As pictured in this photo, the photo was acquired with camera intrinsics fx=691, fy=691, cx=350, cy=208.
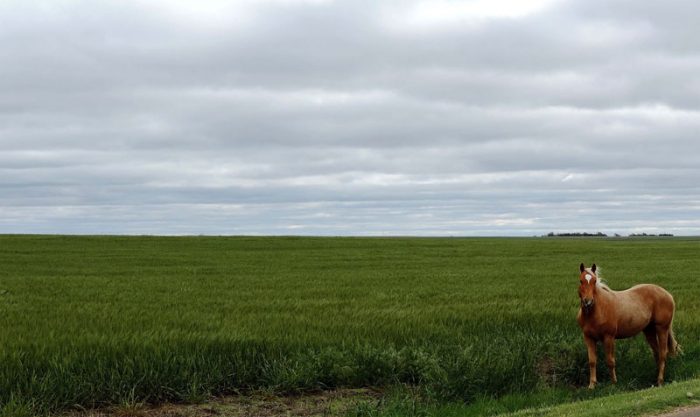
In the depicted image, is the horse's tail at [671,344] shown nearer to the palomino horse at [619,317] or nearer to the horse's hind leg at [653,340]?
the palomino horse at [619,317]

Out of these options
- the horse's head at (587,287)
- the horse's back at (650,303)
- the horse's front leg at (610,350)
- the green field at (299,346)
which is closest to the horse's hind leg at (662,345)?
the horse's back at (650,303)

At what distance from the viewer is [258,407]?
9.99m

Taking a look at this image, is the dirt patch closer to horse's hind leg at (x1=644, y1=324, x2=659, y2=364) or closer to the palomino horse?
the palomino horse

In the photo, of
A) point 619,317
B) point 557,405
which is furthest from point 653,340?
point 557,405

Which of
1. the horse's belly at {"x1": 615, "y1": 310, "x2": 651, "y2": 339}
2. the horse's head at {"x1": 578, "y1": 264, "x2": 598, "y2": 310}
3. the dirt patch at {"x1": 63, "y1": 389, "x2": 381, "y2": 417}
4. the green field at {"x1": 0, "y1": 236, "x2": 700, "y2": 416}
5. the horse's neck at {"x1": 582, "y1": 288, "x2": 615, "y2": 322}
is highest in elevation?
the horse's head at {"x1": 578, "y1": 264, "x2": 598, "y2": 310}

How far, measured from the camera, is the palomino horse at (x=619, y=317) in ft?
35.6

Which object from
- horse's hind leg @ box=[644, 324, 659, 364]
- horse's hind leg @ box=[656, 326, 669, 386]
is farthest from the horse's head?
horse's hind leg @ box=[644, 324, 659, 364]

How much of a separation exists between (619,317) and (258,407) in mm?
5996

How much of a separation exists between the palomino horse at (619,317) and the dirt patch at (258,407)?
3.56 meters

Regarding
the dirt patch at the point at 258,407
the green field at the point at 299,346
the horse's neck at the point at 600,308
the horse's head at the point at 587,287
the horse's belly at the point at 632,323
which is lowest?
the dirt patch at the point at 258,407

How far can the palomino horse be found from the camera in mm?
10865

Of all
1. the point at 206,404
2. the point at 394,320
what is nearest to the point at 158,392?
the point at 206,404

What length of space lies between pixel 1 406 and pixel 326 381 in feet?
15.4

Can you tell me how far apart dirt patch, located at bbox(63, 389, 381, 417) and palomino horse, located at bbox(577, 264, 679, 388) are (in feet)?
11.7
